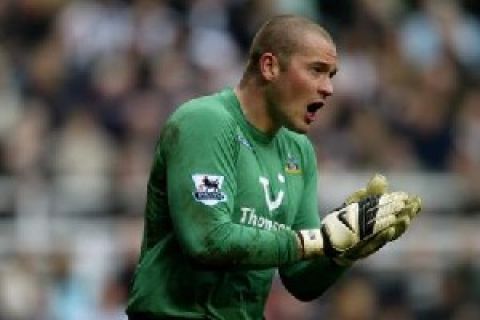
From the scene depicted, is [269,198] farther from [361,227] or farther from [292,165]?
[361,227]

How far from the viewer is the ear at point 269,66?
290 inches

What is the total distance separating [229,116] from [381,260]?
654cm

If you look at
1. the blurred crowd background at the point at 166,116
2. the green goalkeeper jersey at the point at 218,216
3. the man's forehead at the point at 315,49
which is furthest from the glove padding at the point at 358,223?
the blurred crowd background at the point at 166,116

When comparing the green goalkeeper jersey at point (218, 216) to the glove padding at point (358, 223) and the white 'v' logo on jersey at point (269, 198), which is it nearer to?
the white 'v' logo on jersey at point (269, 198)

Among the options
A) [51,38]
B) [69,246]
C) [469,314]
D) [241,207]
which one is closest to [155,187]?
[241,207]

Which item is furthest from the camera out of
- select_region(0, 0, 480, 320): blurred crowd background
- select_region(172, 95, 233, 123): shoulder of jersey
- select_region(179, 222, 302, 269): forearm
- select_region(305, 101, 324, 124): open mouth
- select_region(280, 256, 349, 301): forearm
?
select_region(0, 0, 480, 320): blurred crowd background

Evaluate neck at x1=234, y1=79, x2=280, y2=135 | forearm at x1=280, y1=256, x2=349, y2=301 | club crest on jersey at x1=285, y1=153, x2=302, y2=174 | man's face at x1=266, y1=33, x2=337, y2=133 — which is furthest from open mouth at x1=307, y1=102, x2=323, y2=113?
forearm at x1=280, y1=256, x2=349, y2=301

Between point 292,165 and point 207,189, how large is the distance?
28.3 inches

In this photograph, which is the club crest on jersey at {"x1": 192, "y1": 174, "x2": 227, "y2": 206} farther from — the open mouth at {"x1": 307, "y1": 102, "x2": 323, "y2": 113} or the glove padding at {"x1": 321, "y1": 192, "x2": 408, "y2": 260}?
the open mouth at {"x1": 307, "y1": 102, "x2": 323, "y2": 113}

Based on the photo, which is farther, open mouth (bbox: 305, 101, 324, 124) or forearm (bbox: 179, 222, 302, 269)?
open mouth (bbox: 305, 101, 324, 124)

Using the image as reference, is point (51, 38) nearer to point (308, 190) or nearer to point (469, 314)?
point (469, 314)

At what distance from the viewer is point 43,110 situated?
573 inches

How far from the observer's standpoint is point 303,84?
7.35m

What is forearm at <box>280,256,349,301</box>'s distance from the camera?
7.71m
